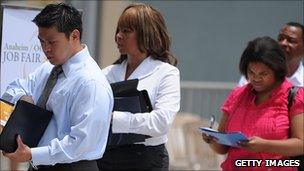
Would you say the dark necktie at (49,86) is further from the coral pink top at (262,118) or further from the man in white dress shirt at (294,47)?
the man in white dress shirt at (294,47)

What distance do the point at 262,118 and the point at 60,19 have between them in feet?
4.55

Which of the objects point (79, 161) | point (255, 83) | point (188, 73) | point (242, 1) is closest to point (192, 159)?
point (188, 73)

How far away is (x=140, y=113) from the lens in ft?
13.1

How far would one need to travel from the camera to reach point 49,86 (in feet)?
11.7

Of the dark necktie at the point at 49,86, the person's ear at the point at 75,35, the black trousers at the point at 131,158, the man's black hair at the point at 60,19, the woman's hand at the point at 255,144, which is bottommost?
the black trousers at the point at 131,158

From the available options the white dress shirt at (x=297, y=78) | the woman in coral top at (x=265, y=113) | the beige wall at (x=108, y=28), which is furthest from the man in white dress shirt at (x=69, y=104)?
the white dress shirt at (x=297, y=78)

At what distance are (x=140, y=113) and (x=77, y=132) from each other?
68 centimetres

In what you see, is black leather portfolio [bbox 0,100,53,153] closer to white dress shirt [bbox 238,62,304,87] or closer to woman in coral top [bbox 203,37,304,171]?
woman in coral top [bbox 203,37,304,171]

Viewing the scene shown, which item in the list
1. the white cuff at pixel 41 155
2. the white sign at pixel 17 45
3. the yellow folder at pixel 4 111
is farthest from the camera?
the white sign at pixel 17 45

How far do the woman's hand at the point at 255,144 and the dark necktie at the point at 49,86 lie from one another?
117 centimetres

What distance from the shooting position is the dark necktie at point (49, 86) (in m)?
3.53

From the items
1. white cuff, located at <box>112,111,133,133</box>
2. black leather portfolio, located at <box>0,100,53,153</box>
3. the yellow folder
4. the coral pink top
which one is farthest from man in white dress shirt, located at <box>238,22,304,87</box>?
black leather portfolio, located at <box>0,100,53,153</box>

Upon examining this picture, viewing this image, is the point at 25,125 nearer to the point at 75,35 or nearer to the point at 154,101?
the point at 75,35

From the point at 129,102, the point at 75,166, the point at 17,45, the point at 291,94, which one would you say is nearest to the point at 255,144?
the point at 291,94
